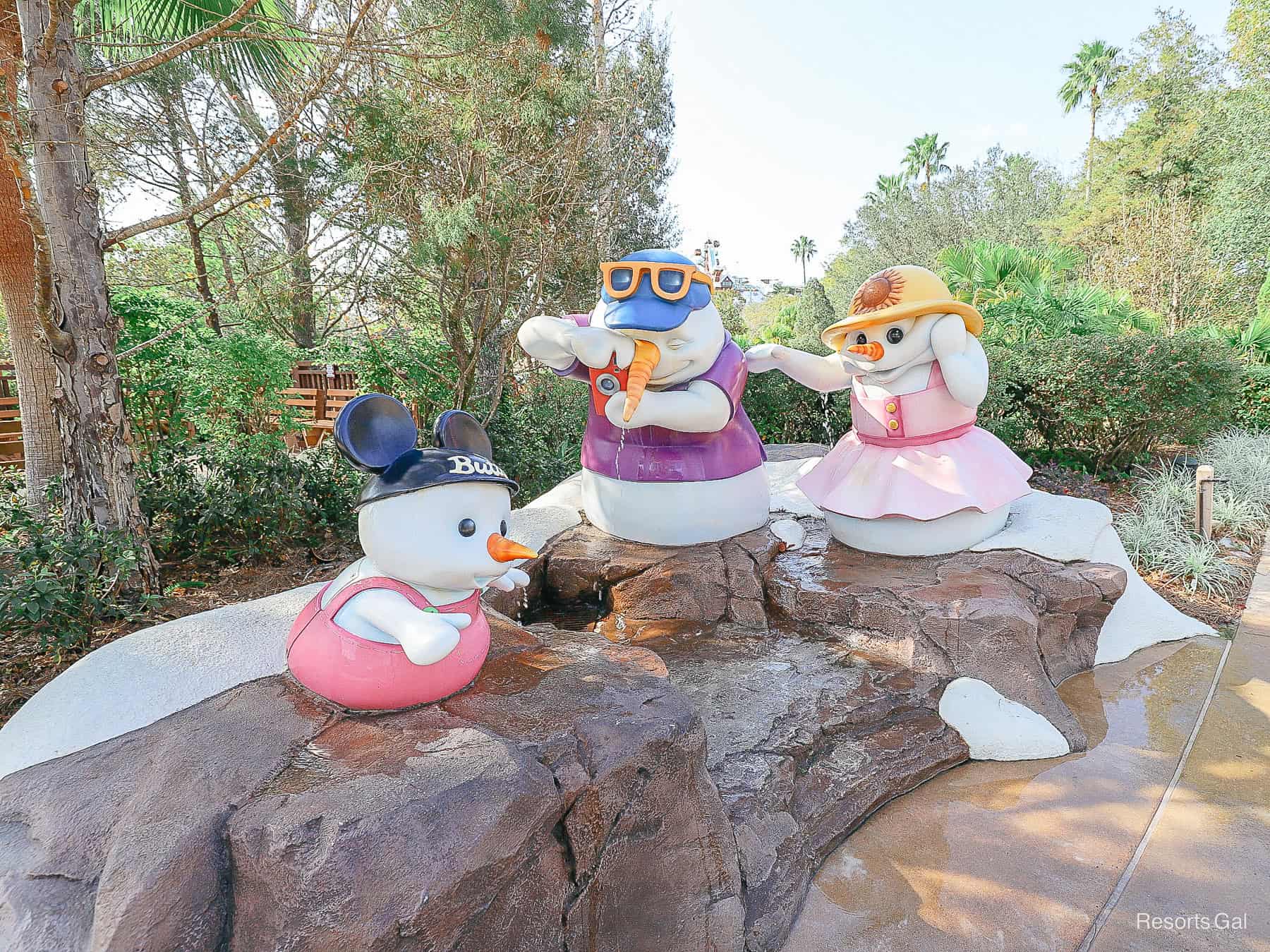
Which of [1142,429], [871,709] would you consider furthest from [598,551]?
[1142,429]

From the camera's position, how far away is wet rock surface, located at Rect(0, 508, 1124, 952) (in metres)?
1.51

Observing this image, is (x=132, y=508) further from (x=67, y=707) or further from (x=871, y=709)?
(x=871, y=709)

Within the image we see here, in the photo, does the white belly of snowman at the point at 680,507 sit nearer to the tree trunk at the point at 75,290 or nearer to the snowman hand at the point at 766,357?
the snowman hand at the point at 766,357

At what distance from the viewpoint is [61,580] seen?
3143mm

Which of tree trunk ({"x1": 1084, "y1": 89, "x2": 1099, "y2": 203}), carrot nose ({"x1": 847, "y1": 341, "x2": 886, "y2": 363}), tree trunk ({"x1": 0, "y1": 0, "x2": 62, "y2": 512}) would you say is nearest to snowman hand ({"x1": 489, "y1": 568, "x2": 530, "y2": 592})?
carrot nose ({"x1": 847, "y1": 341, "x2": 886, "y2": 363})

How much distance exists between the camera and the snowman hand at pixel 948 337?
3449 mm

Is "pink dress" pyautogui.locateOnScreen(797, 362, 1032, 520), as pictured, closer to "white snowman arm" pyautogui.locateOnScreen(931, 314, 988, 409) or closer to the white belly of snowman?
"white snowman arm" pyautogui.locateOnScreen(931, 314, 988, 409)

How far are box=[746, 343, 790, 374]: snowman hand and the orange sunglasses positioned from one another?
23.9 inches

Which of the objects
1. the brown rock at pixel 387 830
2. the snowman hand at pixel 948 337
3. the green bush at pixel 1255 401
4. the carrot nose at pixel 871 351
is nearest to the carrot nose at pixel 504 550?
the brown rock at pixel 387 830

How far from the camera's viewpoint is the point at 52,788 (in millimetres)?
1760

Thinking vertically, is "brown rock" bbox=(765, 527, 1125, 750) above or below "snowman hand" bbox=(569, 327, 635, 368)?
below

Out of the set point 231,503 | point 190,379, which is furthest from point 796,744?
point 190,379

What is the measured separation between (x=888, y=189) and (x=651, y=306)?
105 ft

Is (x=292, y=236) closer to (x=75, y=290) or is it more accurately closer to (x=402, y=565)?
(x=75, y=290)
